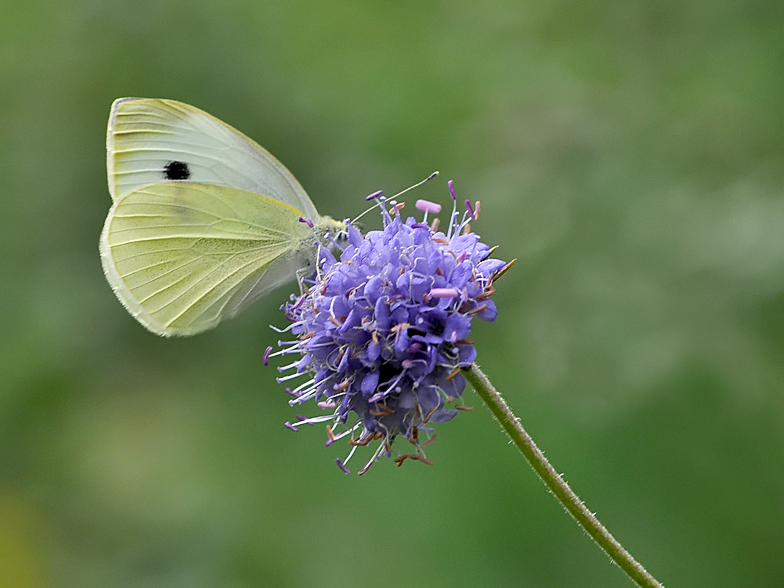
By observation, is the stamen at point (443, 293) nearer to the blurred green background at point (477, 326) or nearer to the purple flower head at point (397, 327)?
the purple flower head at point (397, 327)

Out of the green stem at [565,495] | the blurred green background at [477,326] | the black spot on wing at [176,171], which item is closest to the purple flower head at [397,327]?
the green stem at [565,495]

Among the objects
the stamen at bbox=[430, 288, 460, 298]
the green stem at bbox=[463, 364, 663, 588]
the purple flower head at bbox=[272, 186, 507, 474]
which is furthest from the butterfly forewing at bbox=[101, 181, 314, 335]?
the green stem at bbox=[463, 364, 663, 588]

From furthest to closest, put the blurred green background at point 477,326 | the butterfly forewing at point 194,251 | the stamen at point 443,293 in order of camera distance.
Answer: the blurred green background at point 477,326 < the butterfly forewing at point 194,251 < the stamen at point 443,293

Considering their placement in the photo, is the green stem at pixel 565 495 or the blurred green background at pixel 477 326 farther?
the blurred green background at pixel 477 326

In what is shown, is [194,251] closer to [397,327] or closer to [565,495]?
[397,327]

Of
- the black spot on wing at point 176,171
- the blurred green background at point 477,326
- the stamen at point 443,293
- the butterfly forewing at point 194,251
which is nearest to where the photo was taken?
the stamen at point 443,293

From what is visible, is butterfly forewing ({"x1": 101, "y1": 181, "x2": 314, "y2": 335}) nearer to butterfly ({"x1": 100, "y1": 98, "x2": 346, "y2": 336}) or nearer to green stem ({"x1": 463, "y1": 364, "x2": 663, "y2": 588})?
butterfly ({"x1": 100, "y1": 98, "x2": 346, "y2": 336})

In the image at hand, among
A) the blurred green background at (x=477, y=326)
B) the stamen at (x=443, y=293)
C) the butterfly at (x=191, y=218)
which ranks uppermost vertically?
the butterfly at (x=191, y=218)
